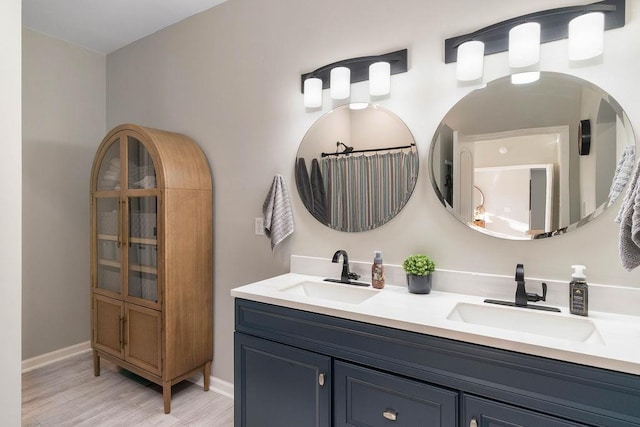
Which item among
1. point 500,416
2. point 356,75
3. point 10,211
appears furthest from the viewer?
point 356,75

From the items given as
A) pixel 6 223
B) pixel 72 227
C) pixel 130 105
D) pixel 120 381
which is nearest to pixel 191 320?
pixel 120 381

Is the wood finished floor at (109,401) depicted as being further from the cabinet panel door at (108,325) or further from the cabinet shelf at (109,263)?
the cabinet shelf at (109,263)

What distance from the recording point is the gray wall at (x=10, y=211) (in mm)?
1634

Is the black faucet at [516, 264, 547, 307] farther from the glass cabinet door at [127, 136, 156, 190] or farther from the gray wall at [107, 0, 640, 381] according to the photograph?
the glass cabinet door at [127, 136, 156, 190]

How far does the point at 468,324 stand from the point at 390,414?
46 cm

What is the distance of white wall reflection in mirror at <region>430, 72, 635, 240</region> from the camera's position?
1.37 m

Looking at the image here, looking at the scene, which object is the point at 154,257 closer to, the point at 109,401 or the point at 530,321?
the point at 109,401

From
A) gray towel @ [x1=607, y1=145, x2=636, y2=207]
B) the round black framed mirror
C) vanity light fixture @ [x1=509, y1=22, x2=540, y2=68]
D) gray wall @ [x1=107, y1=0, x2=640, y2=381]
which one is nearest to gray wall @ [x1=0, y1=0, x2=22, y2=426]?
gray wall @ [x1=107, y1=0, x2=640, y2=381]

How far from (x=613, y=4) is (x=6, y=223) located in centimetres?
282

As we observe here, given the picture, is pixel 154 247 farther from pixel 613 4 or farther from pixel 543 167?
pixel 613 4

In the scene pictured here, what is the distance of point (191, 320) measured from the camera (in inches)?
90.7

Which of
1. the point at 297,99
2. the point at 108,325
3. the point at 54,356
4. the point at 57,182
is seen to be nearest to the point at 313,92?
the point at 297,99

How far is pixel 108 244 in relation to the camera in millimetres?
2588

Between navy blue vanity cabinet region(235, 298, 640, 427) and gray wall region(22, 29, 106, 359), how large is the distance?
7.20ft
